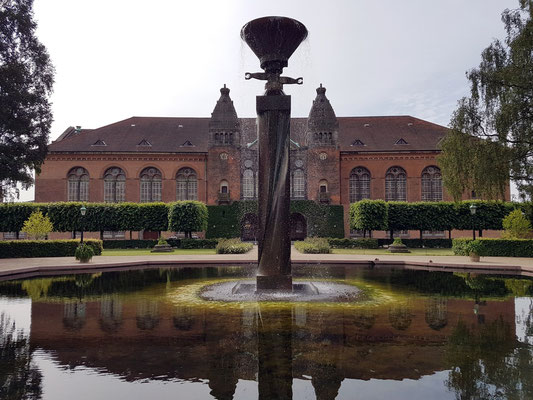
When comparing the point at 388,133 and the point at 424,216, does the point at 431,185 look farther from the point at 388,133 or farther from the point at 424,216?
the point at 424,216

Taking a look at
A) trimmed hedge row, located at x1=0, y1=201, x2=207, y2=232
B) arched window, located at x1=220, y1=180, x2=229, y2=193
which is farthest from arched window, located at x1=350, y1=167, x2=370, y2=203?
trimmed hedge row, located at x1=0, y1=201, x2=207, y2=232

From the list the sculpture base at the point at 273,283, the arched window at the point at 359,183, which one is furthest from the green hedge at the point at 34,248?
the arched window at the point at 359,183

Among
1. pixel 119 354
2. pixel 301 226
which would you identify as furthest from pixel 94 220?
pixel 119 354

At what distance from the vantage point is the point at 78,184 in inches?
1708

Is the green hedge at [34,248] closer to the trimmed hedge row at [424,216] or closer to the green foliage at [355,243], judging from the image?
the green foliage at [355,243]

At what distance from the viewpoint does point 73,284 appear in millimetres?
12289

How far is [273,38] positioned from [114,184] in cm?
3820

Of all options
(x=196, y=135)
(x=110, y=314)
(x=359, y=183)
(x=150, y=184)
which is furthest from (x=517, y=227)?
(x=150, y=184)

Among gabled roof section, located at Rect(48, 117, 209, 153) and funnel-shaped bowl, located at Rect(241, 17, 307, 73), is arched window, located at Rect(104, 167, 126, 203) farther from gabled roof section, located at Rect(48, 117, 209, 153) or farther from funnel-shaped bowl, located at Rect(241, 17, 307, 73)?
funnel-shaped bowl, located at Rect(241, 17, 307, 73)

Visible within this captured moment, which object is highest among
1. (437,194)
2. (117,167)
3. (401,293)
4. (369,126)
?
(369,126)

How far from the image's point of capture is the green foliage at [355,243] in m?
31.8

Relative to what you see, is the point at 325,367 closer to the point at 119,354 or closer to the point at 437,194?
the point at 119,354

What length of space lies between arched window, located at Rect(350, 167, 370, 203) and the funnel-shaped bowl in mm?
36221

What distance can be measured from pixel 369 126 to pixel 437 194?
1146 centimetres
